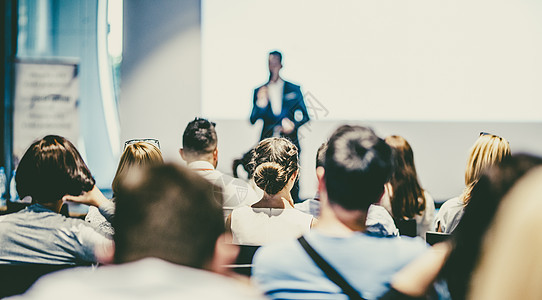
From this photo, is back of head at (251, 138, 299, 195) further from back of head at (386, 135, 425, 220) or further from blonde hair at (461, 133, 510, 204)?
blonde hair at (461, 133, 510, 204)

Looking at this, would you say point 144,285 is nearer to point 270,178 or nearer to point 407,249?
point 407,249

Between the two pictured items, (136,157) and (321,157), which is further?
(136,157)

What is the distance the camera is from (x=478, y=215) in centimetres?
104

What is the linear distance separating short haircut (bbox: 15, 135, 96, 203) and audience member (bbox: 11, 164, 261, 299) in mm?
945

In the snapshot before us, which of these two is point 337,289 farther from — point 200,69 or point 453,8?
point 453,8

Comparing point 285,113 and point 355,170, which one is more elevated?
point 285,113

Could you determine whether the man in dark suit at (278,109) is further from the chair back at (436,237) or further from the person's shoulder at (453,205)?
the chair back at (436,237)

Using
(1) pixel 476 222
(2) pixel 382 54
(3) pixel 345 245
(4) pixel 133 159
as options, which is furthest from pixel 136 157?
(2) pixel 382 54

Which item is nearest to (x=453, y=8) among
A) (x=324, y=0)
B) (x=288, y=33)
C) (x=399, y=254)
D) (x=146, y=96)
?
(x=324, y=0)

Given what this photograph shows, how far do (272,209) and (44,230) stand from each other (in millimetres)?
878

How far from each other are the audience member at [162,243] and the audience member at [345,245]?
0.69 ft

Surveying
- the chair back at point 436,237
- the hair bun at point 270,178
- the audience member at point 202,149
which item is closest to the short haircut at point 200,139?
the audience member at point 202,149

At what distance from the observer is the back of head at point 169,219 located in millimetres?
977

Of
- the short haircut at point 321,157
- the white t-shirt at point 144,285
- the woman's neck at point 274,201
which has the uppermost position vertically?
the short haircut at point 321,157
